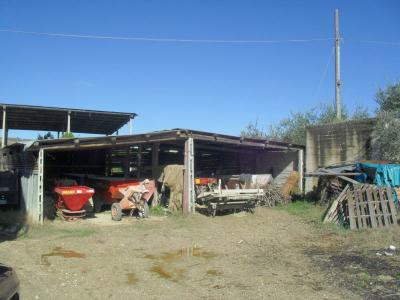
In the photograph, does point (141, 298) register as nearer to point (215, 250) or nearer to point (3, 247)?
point (215, 250)

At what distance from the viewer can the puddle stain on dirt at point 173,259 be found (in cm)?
804

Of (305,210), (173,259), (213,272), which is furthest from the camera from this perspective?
(305,210)

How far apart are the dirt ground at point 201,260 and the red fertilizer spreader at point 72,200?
467 mm

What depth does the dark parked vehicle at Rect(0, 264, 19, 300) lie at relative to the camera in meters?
4.11

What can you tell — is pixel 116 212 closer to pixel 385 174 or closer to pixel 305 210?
pixel 305 210

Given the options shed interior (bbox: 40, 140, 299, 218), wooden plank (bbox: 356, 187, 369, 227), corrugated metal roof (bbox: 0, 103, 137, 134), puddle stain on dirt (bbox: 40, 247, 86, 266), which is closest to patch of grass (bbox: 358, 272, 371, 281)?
wooden plank (bbox: 356, 187, 369, 227)

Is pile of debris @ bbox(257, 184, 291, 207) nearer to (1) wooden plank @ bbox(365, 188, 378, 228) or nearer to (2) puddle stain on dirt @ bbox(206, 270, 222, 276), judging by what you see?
(1) wooden plank @ bbox(365, 188, 378, 228)

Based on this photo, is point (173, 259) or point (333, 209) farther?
point (333, 209)

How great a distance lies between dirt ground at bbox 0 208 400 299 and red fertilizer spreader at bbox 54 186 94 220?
0.47 m

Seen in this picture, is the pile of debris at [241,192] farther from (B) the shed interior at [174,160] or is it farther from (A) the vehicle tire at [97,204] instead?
(A) the vehicle tire at [97,204]

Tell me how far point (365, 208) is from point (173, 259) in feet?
21.8

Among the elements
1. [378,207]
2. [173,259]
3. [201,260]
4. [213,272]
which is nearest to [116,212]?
[173,259]

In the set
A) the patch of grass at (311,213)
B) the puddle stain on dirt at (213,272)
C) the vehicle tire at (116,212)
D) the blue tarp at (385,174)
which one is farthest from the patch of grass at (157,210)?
the puddle stain on dirt at (213,272)

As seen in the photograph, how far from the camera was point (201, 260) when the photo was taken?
9.23 metres
